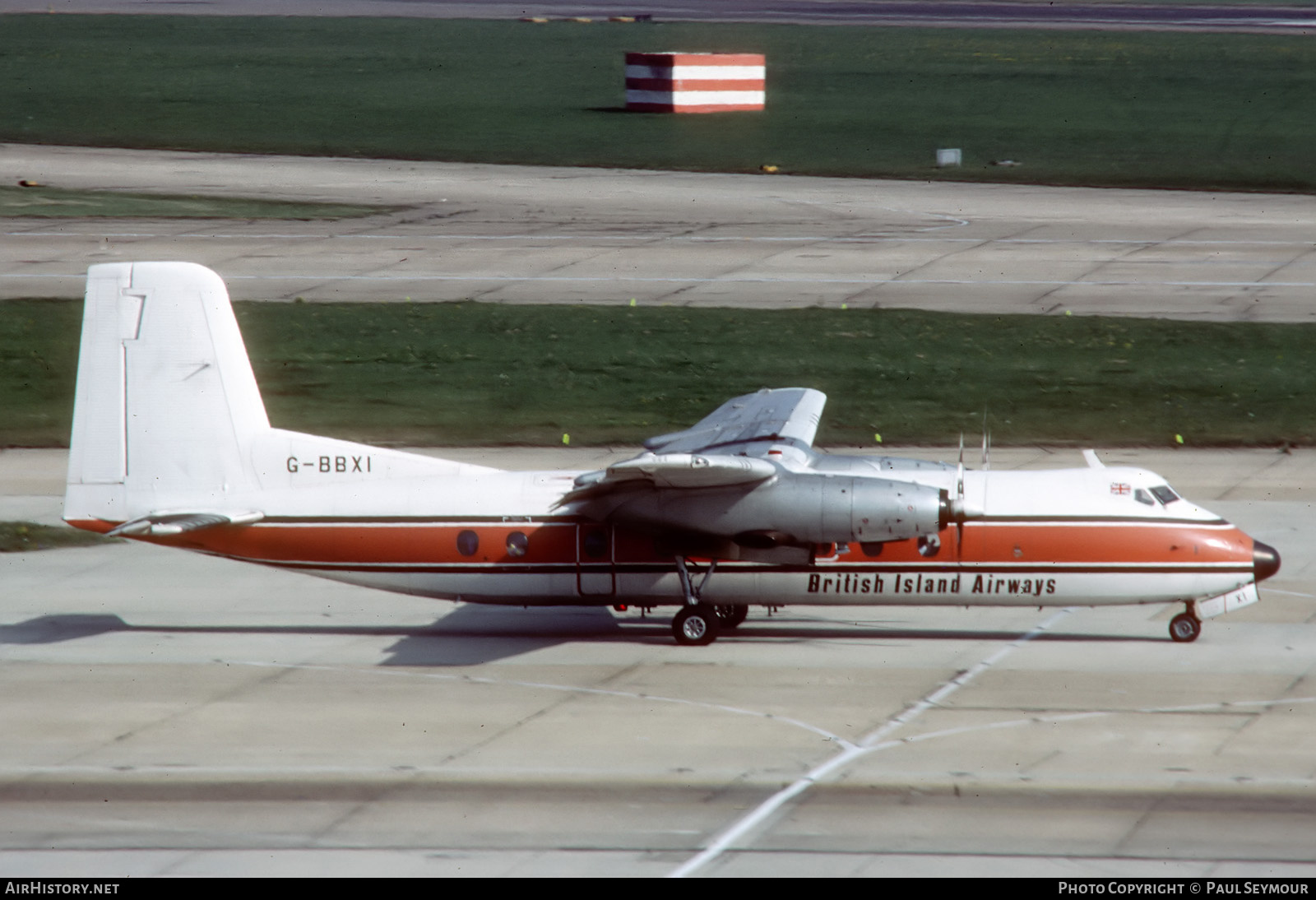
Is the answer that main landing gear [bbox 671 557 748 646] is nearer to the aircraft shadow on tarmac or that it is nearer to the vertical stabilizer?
the aircraft shadow on tarmac

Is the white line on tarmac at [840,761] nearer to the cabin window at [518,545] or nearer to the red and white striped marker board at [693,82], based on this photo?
the cabin window at [518,545]

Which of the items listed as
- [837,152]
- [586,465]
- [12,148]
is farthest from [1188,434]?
[12,148]

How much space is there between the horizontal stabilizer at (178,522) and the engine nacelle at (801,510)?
18.0 ft

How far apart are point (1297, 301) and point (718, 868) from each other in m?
37.8

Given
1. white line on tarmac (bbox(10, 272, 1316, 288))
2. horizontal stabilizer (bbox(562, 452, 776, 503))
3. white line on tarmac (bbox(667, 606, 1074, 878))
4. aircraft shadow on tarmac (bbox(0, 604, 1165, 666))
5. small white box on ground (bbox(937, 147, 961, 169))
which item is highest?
small white box on ground (bbox(937, 147, 961, 169))

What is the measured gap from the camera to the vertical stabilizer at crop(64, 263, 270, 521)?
26156mm

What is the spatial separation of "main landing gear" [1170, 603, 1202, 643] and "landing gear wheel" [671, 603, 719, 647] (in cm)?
689

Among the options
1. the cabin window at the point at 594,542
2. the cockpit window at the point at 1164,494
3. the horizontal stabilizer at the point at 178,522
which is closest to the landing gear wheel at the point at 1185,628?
the cockpit window at the point at 1164,494

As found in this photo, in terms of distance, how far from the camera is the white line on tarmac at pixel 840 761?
1855 centimetres

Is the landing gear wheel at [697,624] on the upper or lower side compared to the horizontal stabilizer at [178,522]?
lower

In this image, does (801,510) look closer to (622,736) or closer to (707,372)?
(622,736)

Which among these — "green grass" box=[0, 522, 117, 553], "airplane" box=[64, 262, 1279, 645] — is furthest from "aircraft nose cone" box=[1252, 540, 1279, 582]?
"green grass" box=[0, 522, 117, 553]

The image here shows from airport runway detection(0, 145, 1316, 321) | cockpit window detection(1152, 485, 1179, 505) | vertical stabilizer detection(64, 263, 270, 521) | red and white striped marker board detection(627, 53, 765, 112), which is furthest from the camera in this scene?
red and white striped marker board detection(627, 53, 765, 112)

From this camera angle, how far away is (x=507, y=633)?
28.0 metres
